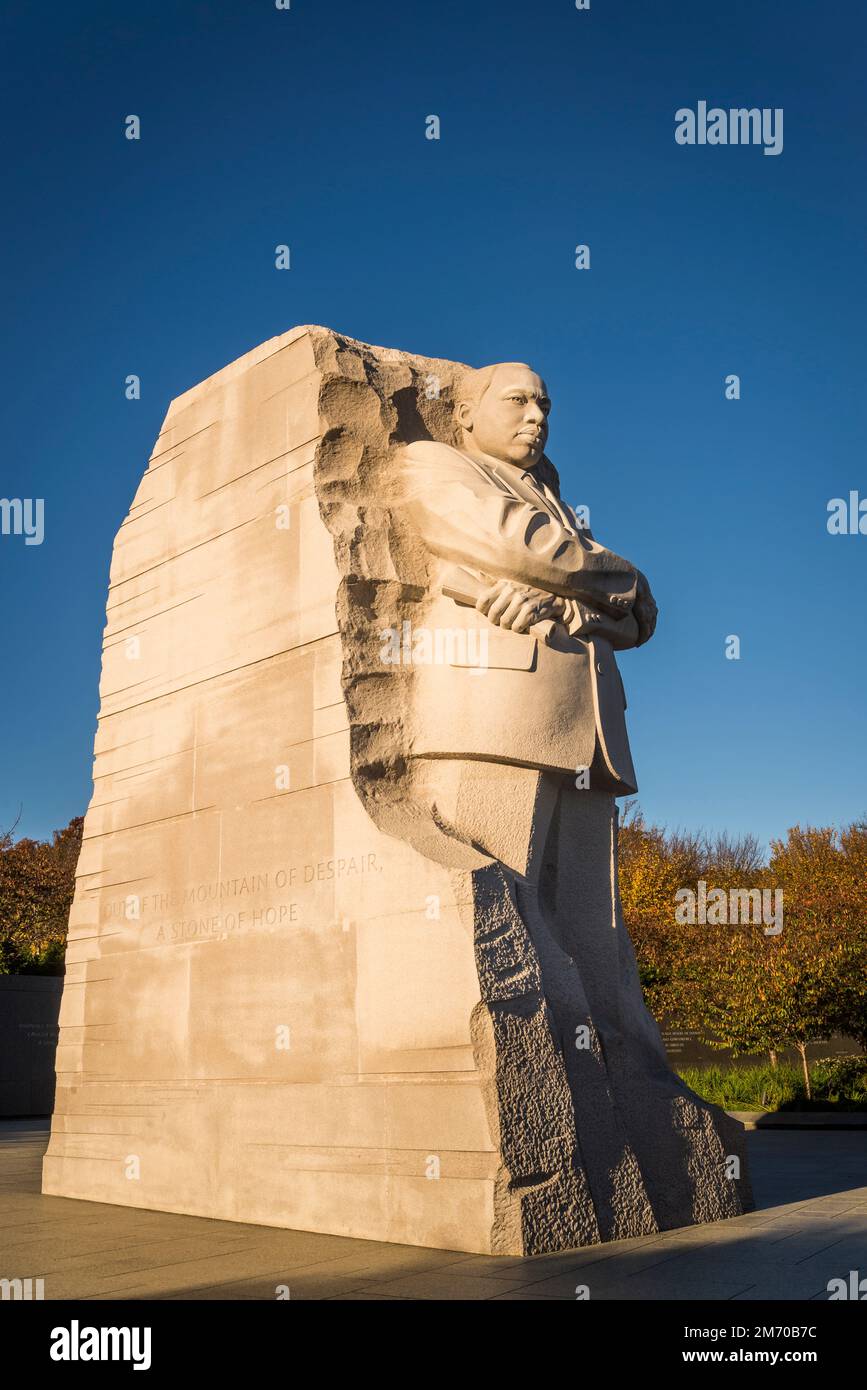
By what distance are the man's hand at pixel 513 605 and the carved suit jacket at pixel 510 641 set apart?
2.2 inches

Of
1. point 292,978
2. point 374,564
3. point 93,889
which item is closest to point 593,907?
point 292,978

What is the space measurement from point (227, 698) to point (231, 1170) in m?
2.93

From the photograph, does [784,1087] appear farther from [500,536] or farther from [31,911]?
[31,911]

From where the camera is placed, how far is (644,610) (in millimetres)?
8180

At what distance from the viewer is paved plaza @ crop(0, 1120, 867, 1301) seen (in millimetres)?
5086

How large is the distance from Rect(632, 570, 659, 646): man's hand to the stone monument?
0.03 metres

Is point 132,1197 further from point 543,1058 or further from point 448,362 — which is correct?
point 448,362

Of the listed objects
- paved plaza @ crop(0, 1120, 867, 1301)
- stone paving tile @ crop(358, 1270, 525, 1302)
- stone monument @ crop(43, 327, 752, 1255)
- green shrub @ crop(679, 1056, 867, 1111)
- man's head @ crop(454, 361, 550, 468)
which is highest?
man's head @ crop(454, 361, 550, 468)

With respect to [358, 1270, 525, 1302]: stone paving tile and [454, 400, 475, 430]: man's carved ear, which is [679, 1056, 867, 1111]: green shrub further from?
[358, 1270, 525, 1302]: stone paving tile

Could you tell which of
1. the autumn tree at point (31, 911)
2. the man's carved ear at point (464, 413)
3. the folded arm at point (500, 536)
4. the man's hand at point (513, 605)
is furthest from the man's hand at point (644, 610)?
the autumn tree at point (31, 911)

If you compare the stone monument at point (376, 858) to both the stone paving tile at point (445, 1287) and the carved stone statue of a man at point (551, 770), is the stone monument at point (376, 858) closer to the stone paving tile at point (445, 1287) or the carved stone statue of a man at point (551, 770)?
the carved stone statue of a man at point (551, 770)

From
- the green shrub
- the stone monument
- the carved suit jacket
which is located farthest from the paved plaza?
the green shrub

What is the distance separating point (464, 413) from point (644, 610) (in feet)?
5.84

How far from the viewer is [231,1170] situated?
7.36 meters
